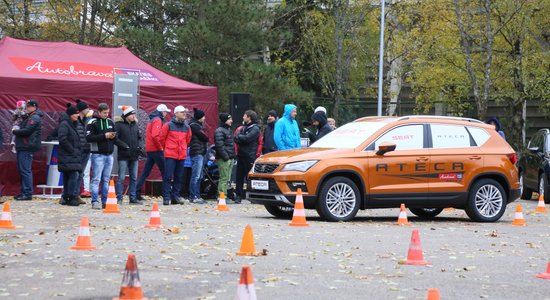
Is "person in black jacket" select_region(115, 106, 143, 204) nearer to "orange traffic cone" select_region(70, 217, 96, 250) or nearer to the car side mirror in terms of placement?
the car side mirror

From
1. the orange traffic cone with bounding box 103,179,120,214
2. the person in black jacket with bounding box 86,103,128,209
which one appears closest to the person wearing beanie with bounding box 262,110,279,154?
the person in black jacket with bounding box 86,103,128,209

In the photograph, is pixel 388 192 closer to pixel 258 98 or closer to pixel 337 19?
pixel 258 98

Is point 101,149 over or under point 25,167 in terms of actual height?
over

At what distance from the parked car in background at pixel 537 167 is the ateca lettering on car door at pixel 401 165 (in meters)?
8.45

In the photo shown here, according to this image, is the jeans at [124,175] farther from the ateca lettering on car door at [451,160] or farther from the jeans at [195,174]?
the ateca lettering on car door at [451,160]

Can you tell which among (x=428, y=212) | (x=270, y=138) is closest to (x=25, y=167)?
(x=270, y=138)

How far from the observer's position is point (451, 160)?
59.0 ft

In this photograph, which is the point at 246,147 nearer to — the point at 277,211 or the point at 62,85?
the point at 277,211

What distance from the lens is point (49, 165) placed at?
2323 cm

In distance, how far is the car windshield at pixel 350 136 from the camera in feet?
57.9

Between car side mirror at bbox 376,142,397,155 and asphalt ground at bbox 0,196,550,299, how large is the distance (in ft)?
3.63

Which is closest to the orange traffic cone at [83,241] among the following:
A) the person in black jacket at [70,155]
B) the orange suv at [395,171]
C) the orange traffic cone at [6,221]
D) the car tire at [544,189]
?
the orange traffic cone at [6,221]

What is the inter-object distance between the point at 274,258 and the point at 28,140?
11.0m

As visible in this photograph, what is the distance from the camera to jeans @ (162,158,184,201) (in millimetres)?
20955
